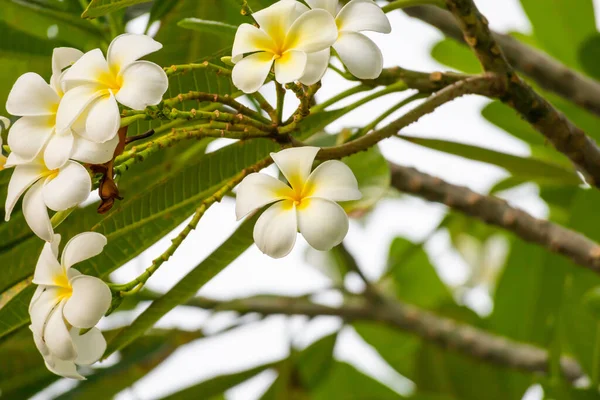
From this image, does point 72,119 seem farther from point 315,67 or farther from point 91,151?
point 315,67

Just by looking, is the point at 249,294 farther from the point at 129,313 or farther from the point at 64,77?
the point at 64,77

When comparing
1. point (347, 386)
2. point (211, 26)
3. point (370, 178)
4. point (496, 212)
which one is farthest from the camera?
point (347, 386)

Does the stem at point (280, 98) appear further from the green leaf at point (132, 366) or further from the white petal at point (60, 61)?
the green leaf at point (132, 366)

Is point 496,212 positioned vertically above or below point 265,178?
below

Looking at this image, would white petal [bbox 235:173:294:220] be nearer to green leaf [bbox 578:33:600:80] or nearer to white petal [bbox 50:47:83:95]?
white petal [bbox 50:47:83:95]

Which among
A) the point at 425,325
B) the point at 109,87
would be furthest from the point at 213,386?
the point at 109,87

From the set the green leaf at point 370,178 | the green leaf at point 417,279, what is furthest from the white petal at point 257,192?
the green leaf at point 417,279

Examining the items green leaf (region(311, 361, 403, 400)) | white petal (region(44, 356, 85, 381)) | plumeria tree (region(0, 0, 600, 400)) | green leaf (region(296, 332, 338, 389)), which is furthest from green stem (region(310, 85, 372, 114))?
green leaf (region(311, 361, 403, 400))
